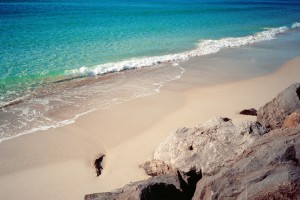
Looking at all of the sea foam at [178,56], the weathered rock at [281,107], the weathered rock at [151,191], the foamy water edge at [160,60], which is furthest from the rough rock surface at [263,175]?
the sea foam at [178,56]

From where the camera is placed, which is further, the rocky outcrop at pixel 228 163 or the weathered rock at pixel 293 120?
the weathered rock at pixel 293 120

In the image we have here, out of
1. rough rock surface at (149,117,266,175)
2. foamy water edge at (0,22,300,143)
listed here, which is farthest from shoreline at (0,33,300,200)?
rough rock surface at (149,117,266,175)

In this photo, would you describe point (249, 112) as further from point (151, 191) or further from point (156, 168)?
point (151, 191)

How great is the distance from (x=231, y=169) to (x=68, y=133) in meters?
6.74

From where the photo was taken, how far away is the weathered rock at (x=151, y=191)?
18.9ft

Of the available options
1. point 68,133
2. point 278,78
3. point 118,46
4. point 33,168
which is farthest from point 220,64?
point 33,168

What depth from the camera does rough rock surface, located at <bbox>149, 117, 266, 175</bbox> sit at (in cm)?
701

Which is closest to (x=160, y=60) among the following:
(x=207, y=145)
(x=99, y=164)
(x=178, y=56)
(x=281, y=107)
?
(x=178, y=56)

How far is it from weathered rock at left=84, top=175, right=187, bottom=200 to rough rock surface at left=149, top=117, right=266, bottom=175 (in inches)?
24.2

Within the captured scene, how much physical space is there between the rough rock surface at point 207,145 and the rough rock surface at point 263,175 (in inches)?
39.3

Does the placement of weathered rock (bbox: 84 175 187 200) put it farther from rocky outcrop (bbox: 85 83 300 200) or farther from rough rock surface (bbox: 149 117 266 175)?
rough rock surface (bbox: 149 117 266 175)

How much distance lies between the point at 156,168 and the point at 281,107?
13.5ft

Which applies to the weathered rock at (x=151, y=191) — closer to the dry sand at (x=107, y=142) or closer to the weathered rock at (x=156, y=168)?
the weathered rock at (x=156, y=168)

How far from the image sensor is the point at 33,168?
344 inches
